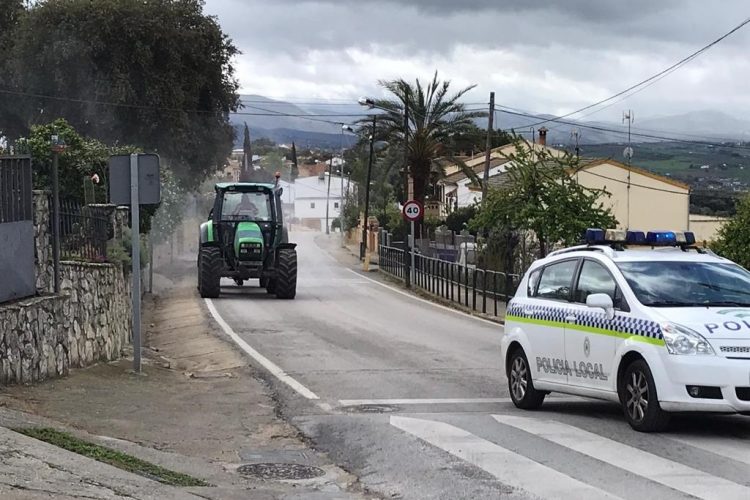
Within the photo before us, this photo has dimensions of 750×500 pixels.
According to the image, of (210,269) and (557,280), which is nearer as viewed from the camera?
(557,280)

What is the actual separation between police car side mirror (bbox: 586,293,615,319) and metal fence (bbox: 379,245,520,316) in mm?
17199

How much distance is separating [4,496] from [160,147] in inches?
1720

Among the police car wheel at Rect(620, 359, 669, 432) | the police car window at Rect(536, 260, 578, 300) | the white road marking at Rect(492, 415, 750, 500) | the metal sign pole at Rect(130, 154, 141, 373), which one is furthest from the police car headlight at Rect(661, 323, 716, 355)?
the metal sign pole at Rect(130, 154, 141, 373)

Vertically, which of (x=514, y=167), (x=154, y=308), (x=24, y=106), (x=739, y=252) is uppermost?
(x=24, y=106)

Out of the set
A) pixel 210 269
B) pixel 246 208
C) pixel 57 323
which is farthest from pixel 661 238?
pixel 246 208

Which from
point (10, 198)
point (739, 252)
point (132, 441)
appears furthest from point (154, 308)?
point (132, 441)

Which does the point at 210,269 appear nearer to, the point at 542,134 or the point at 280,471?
the point at 280,471

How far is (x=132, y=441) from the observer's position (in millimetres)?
9312

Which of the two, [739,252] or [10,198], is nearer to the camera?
[10,198]

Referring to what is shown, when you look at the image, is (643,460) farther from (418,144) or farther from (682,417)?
(418,144)

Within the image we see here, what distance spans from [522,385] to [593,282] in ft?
5.06

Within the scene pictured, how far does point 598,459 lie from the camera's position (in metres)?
8.26

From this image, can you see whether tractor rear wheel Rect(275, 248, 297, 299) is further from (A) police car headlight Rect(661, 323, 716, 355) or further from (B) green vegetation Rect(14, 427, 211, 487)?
(A) police car headlight Rect(661, 323, 716, 355)

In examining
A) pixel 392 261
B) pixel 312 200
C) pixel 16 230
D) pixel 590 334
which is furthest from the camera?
pixel 312 200
